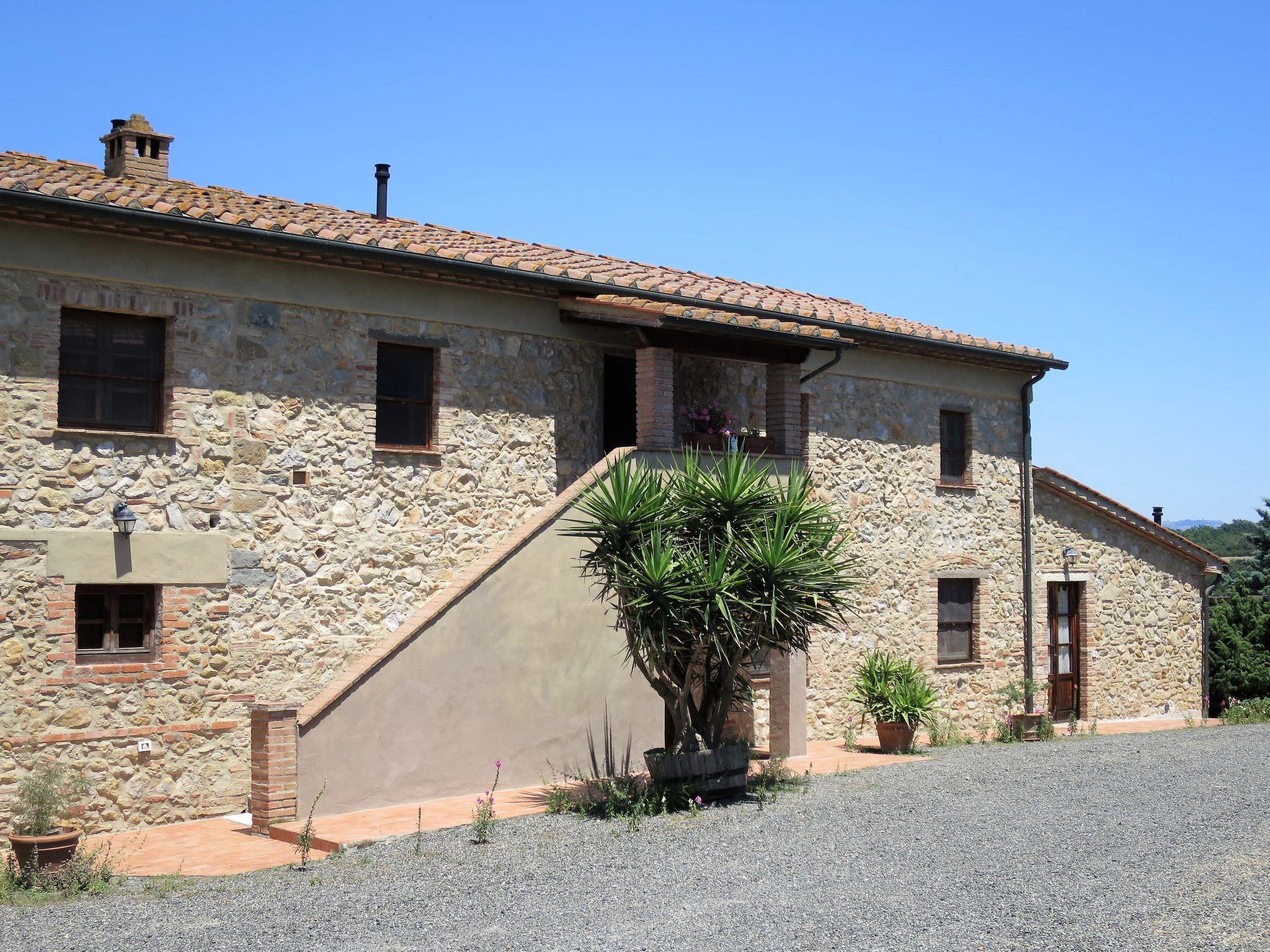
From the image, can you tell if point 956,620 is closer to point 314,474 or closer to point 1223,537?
point 314,474

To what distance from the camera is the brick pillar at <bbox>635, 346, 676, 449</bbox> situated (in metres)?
13.4

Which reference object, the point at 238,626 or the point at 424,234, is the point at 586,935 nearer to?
the point at 238,626

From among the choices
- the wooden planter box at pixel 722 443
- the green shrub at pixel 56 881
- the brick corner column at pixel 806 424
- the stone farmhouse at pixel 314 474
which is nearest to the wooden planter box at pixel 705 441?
the wooden planter box at pixel 722 443

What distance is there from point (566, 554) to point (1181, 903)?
20.7 feet

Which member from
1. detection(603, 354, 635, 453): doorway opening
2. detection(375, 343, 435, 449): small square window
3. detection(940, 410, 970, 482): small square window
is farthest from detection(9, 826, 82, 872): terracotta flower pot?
detection(940, 410, 970, 482): small square window

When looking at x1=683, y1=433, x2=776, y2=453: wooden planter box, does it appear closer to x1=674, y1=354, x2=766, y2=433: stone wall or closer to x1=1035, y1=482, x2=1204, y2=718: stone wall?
x1=674, y1=354, x2=766, y2=433: stone wall

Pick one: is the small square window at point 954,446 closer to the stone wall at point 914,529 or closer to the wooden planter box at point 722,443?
the stone wall at point 914,529

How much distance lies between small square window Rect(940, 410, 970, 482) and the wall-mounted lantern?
11226 mm

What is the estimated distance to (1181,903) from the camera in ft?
26.7

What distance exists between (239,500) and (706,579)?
4.34 m

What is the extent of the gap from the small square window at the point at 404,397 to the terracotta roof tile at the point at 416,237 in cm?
110

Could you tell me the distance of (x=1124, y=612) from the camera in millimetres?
20547

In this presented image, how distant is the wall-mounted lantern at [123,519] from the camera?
11.1 m

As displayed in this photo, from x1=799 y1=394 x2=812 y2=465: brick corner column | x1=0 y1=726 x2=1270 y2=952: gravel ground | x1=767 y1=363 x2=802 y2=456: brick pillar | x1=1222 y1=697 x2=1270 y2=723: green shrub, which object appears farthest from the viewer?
x1=1222 y1=697 x2=1270 y2=723: green shrub
